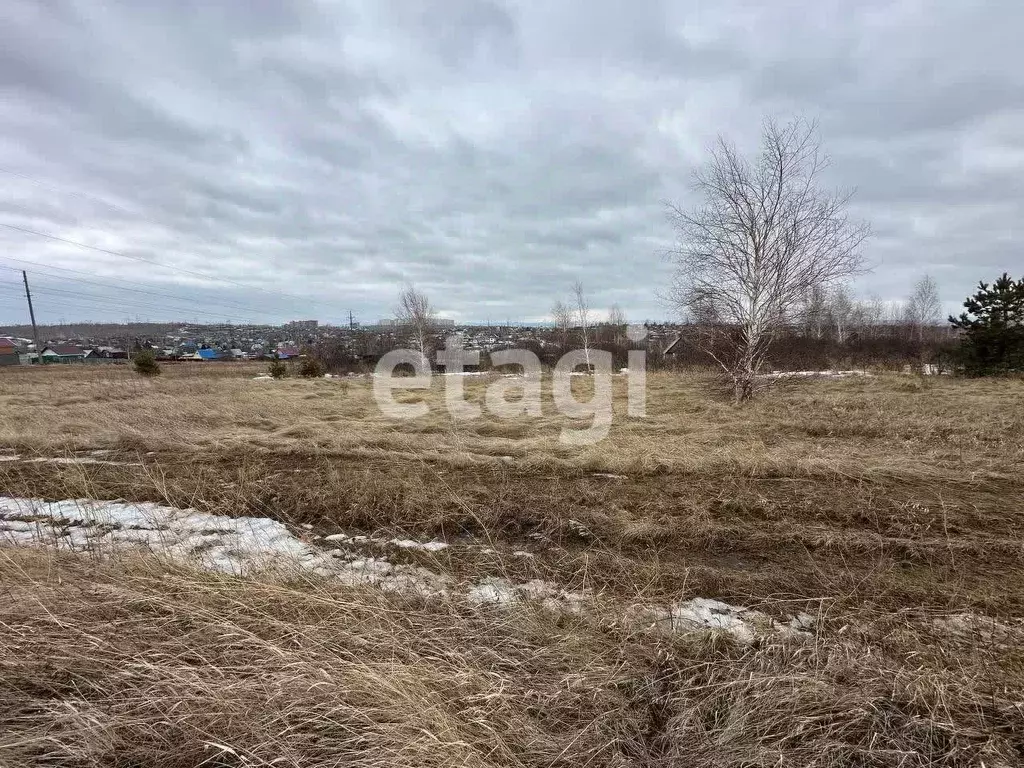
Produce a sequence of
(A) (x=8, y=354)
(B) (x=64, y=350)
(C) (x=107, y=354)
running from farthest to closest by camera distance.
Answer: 1. (B) (x=64, y=350)
2. (C) (x=107, y=354)
3. (A) (x=8, y=354)

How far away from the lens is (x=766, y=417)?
1030 centimetres

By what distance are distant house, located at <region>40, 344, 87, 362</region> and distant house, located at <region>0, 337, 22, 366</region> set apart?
7.53 ft

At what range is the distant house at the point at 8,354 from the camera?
168 feet

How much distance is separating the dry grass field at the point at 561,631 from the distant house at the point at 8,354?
6871 cm

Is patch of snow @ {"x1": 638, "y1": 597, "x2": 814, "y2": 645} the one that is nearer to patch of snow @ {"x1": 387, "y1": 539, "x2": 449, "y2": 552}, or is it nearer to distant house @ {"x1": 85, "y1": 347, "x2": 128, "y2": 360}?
patch of snow @ {"x1": 387, "y1": 539, "x2": 449, "y2": 552}

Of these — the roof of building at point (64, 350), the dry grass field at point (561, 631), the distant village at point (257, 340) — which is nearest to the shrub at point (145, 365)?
the distant village at point (257, 340)

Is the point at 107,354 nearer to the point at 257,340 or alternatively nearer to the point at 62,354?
the point at 62,354

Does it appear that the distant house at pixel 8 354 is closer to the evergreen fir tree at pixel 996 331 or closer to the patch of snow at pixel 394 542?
the patch of snow at pixel 394 542

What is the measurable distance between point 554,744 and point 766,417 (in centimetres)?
1046

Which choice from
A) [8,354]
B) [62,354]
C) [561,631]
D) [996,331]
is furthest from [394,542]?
[62,354]

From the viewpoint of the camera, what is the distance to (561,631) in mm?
2451

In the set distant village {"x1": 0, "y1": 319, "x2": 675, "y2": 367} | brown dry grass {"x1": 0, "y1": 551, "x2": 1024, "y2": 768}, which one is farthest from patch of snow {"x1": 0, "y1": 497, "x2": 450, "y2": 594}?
distant village {"x1": 0, "y1": 319, "x2": 675, "y2": 367}

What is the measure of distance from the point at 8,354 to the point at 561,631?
255 feet

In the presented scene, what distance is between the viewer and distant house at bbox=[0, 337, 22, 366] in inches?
2011
